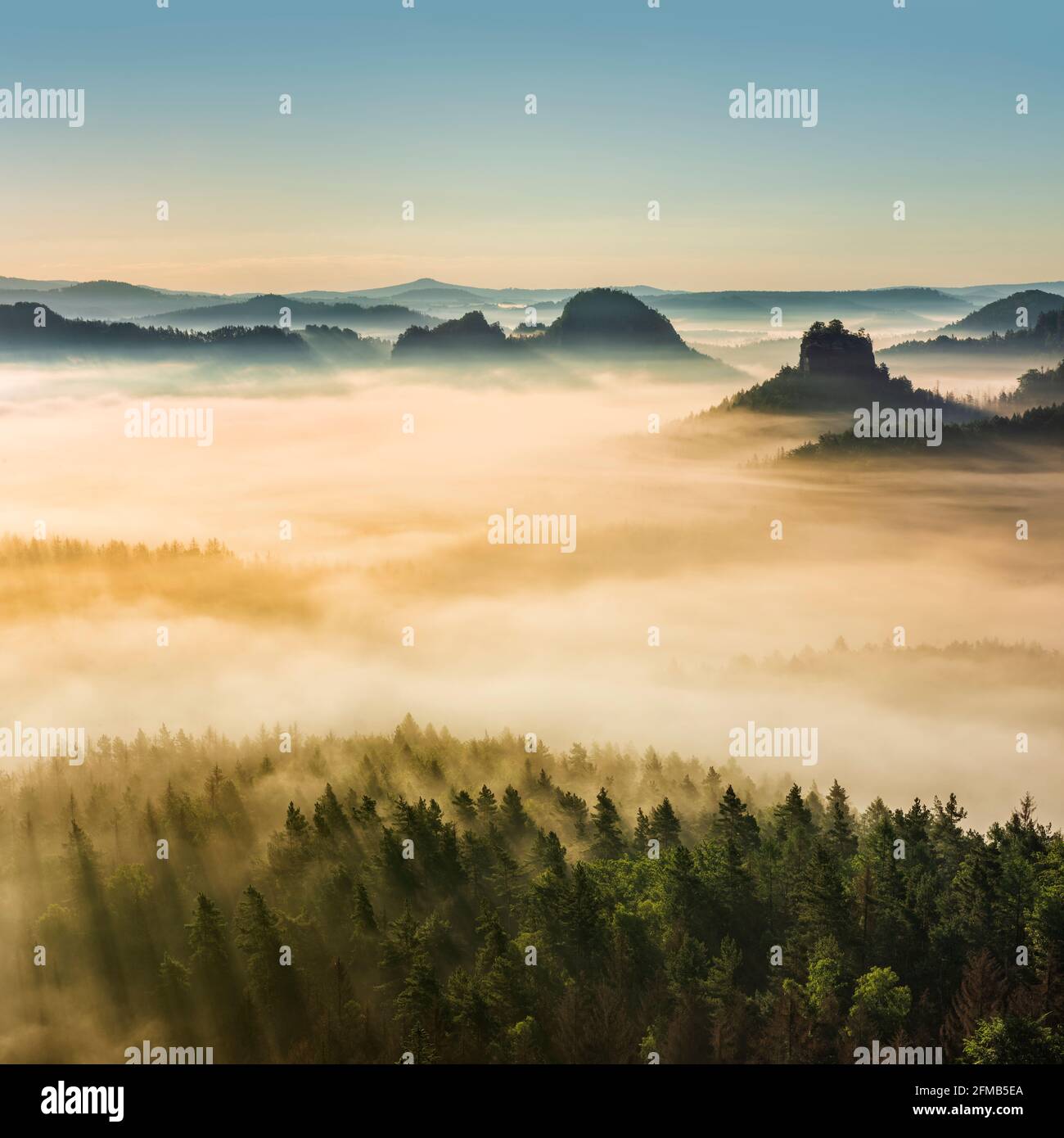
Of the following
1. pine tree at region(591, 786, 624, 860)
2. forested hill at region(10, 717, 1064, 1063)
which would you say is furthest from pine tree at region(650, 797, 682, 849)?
pine tree at region(591, 786, 624, 860)

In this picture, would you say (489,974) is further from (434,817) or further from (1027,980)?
(1027,980)

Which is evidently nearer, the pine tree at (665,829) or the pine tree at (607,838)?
the pine tree at (665,829)

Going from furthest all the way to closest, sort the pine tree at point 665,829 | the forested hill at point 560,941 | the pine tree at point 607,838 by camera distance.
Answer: the pine tree at point 607,838 → the pine tree at point 665,829 → the forested hill at point 560,941

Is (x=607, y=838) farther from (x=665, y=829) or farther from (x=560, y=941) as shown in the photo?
(x=560, y=941)

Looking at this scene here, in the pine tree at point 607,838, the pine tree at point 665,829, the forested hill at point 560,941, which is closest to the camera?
the forested hill at point 560,941

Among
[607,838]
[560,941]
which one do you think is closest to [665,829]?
[607,838]

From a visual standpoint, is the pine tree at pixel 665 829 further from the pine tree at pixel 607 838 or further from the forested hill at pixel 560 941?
the pine tree at pixel 607 838

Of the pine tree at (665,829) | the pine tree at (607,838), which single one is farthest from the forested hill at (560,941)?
the pine tree at (607,838)

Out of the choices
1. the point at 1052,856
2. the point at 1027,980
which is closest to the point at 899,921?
the point at 1027,980

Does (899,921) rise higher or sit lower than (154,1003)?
higher
